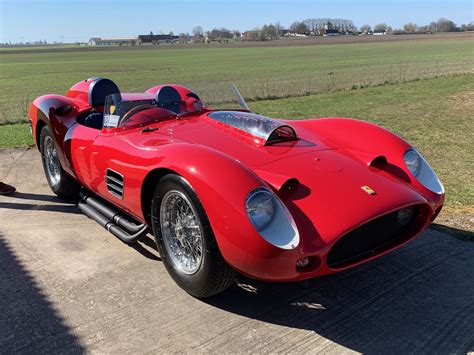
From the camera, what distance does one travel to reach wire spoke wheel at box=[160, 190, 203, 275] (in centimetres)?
308

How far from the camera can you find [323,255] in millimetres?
2682

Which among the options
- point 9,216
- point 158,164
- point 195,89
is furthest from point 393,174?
point 9,216

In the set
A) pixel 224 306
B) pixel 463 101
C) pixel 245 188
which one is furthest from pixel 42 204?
pixel 463 101

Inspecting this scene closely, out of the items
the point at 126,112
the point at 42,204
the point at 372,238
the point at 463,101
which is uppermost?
the point at 126,112

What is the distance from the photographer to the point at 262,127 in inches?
148

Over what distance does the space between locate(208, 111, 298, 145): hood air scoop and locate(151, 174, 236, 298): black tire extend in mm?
923

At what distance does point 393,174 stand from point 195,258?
161cm

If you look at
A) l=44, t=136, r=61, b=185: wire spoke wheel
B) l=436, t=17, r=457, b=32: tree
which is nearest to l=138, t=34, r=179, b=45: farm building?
l=436, t=17, r=457, b=32: tree

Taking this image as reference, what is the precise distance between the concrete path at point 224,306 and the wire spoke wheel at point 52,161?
4.34ft

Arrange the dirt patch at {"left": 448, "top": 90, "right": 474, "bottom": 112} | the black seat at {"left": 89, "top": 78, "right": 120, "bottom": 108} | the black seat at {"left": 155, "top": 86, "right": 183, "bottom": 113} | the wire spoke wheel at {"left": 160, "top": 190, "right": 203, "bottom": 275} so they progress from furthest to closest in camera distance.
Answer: the dirt patch at {"left": 448, "top": 90, "right": 474, "bottom": 112} < the black seat at {"left": 89, "top": 78, "right": 120, "bottom": 108} < the black seat at {"left": 155, "top": 86, "right": 183, "bottom": 113} < the wire spoke wheel at {"left": 160, "top": 190, "right": 203, "bottom": 275}

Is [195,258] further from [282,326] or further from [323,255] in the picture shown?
[323,255]

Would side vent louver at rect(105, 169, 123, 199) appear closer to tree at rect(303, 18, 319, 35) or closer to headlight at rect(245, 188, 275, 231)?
headlight at rect(245, 188, 275, 231)

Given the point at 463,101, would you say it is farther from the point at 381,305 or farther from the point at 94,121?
the point at 381,305

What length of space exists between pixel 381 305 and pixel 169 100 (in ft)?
8.83
